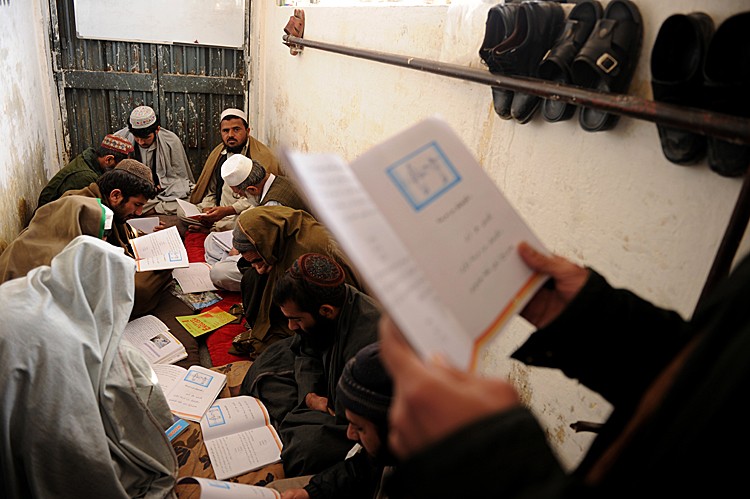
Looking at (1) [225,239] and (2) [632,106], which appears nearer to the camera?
(2) [632,106]

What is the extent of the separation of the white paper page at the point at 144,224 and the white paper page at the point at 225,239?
1.86 feet

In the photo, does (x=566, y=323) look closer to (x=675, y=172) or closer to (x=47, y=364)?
(x=675, y=172)

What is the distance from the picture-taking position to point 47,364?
1364mm

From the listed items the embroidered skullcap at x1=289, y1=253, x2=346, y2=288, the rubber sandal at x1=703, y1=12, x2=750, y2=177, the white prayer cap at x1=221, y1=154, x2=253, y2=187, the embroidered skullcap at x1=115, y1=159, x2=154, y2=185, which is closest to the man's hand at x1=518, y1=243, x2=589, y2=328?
the rubber sandal at x1=703, y1=12, x2=750, y2=177

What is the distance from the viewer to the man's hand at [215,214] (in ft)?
12.8

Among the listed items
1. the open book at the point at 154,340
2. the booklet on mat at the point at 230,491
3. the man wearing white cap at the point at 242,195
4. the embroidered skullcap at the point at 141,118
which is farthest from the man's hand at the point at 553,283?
the embroidered skullcap at the point at 141,118

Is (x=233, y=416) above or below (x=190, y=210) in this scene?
above

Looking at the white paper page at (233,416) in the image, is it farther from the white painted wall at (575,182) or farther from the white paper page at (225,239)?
the white paper page at (225,239)

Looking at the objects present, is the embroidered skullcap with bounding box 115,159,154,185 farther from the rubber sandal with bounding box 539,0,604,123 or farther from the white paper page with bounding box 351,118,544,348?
the white paper page with bounding box 351,118,544,348

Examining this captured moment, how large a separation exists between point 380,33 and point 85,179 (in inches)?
96.9

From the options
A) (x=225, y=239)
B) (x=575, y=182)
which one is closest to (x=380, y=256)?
(x=575, y=182)

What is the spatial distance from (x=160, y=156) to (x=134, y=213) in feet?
6.67

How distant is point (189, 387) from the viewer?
2.14 m

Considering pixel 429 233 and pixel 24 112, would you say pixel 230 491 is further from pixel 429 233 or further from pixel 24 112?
pixel 24 112
